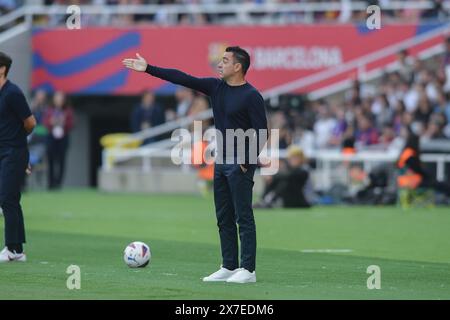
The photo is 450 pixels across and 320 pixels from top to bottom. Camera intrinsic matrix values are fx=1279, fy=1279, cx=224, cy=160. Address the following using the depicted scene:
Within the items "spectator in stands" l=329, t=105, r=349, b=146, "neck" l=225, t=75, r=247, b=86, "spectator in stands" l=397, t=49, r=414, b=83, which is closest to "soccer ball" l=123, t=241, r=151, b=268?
"neck" l=225, t=75, r=247, b=86

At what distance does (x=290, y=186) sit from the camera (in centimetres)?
2719

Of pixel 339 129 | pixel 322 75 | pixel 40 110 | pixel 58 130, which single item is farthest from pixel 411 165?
pixel 40 110

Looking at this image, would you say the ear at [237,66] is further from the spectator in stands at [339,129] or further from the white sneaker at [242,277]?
the spectator in stands at [339,129]

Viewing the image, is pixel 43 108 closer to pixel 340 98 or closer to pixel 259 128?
pixel 340 98

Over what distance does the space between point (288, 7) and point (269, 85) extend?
2203mm

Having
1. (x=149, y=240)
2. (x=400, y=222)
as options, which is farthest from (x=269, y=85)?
(x=149, y=240)

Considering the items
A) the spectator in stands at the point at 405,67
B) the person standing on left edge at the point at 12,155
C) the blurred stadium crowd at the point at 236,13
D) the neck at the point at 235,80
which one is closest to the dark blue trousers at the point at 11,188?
the person standing on left edge at the point at 12,155

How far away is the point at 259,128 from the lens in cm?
1262

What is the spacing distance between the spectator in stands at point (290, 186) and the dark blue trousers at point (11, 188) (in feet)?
40.4

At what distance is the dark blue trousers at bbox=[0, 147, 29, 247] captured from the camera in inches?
580

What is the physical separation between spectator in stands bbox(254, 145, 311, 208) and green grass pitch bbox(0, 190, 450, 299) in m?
0.66

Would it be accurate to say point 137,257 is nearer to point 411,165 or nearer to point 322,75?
point 411,165

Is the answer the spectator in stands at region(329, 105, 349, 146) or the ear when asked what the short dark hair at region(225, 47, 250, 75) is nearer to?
the ear

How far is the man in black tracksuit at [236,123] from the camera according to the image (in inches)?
500
